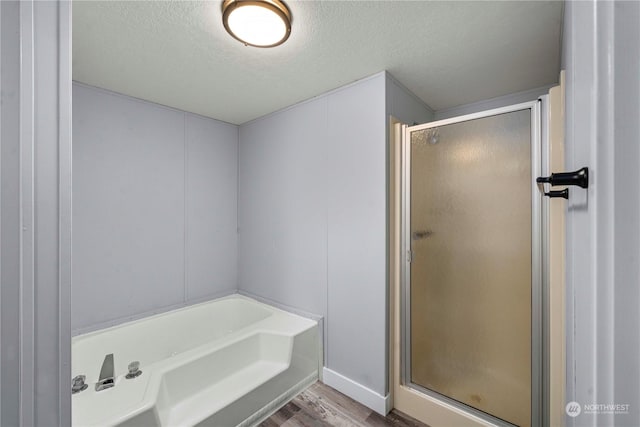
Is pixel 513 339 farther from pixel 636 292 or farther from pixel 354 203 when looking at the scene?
pixel 636 292

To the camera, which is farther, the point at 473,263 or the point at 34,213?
the point at 473,263

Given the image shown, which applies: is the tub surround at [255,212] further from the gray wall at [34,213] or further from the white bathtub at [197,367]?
the gray wall at [34,213]

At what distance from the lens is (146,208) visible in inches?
93.6

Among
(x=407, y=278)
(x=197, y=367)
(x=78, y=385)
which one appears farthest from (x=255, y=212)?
(x=78, y=385)

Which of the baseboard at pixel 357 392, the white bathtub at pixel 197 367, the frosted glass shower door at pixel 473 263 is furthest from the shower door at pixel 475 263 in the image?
the white bathtub at pixel 197 367

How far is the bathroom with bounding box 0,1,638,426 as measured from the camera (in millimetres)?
1299

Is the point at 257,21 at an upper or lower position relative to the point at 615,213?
upper

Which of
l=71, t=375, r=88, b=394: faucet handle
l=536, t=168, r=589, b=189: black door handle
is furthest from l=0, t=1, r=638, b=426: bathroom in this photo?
l=71, t=375, r=88, b=394: faucet handle

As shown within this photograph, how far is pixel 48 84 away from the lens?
1.28 feet

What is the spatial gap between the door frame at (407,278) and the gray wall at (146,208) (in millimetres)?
1834

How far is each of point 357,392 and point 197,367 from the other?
110cm

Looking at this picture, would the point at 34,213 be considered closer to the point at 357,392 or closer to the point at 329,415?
the point at 329,415

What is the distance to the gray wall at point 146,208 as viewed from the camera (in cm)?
207

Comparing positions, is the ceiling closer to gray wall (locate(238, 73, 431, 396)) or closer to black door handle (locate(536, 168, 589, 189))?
gray wall (locate(238, 73, 431, 396))
